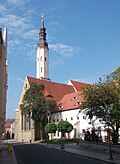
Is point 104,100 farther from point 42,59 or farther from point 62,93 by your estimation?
point 42,59

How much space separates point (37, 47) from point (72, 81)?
2590 centimetres

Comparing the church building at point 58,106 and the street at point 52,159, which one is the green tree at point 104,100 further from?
the church building at point 58,106

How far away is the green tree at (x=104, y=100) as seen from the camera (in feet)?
103

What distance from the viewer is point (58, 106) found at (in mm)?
75625

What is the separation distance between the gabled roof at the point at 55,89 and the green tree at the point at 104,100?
1831 inches

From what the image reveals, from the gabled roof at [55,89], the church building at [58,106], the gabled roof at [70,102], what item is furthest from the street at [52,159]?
the gabled roof at [55,89]

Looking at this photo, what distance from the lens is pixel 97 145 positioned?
3189cm

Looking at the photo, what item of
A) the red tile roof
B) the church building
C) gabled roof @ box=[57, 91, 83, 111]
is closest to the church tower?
the church building

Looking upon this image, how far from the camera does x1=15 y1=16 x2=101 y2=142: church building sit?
64.9 meters

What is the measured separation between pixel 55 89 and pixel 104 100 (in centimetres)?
5359

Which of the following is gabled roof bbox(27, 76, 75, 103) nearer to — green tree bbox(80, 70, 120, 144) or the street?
green tree bbox(80, 70, 120, 144)

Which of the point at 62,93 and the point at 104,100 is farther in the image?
the point at 62,93

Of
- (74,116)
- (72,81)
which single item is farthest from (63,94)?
(74,116)

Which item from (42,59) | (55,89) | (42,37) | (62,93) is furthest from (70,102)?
(42,37)
